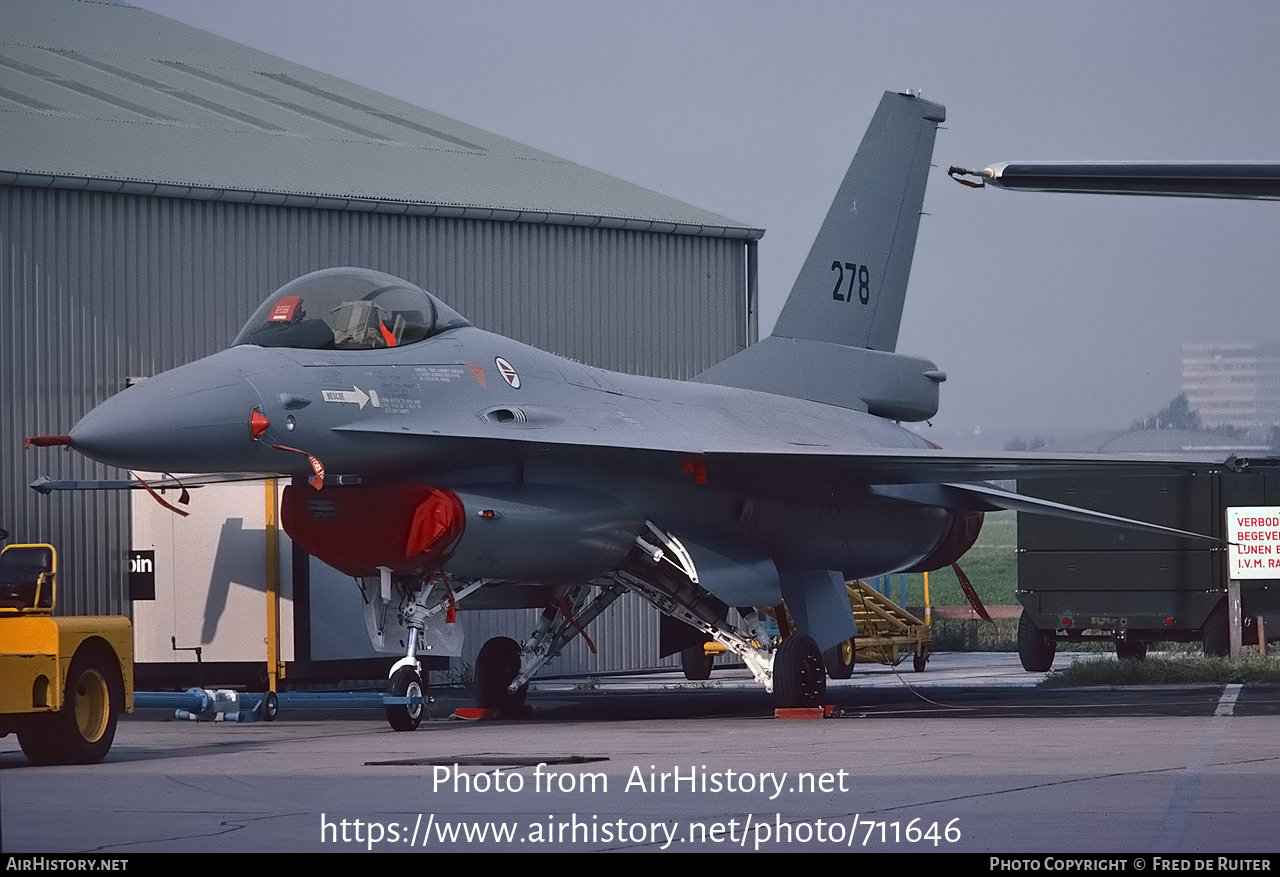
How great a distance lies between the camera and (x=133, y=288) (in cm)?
2194

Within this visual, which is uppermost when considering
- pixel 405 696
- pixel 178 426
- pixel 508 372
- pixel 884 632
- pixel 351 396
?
pixel 508 372

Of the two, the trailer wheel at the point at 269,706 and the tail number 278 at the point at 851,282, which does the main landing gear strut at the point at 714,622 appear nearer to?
the trailer wheel at the point at 269,706

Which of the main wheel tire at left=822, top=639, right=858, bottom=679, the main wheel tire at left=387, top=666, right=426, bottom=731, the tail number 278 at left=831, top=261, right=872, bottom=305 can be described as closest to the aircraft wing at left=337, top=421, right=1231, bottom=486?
the main wheel tire at left=387, top=666, right=426, bottom=731

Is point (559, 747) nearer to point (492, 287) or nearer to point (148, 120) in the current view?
point (492, 287)

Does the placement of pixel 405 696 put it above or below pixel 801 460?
below

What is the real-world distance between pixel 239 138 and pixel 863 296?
9195mm

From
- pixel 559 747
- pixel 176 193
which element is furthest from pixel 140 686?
pixel 559 747

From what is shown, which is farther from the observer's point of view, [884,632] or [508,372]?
[884,632]

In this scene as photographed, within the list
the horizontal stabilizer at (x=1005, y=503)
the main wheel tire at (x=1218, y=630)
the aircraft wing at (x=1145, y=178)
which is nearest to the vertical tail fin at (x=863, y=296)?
the horizontal stabilizer at (x=1005, y=503)

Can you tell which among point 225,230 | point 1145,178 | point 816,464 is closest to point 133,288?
point 225,230

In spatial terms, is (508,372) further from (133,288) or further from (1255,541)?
(1255,541)

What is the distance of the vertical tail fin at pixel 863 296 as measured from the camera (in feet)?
66.3

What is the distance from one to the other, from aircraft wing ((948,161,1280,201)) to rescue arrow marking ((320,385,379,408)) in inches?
310

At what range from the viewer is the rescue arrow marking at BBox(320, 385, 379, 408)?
46.8ft
